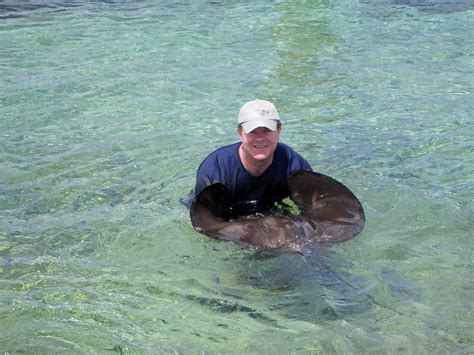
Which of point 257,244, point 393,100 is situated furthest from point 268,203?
point 393,100

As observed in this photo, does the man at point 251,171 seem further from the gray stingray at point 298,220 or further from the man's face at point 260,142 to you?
the gray stingray at point 298,220

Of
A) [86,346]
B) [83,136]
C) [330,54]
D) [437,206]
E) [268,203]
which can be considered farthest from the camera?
[330,54]

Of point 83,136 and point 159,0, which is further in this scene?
point 159,0

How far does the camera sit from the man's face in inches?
178

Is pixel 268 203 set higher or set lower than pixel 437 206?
higher

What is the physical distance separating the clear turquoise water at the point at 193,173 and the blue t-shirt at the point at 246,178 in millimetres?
395

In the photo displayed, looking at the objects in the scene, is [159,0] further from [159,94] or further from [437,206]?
[437,206]

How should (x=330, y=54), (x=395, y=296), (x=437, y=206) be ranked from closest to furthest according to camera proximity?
(x=395, y=296) → (x=437, y=206) → (x=330, y=54)

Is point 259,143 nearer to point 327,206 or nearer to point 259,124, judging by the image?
point 259,124

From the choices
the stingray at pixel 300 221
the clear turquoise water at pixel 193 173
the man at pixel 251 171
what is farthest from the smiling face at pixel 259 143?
the clear turquoise water at pixel 193 173

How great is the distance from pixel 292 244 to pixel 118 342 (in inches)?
49.9

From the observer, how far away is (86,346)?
3.59 m

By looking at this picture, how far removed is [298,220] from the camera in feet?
14.6

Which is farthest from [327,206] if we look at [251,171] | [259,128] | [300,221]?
[259,128]
